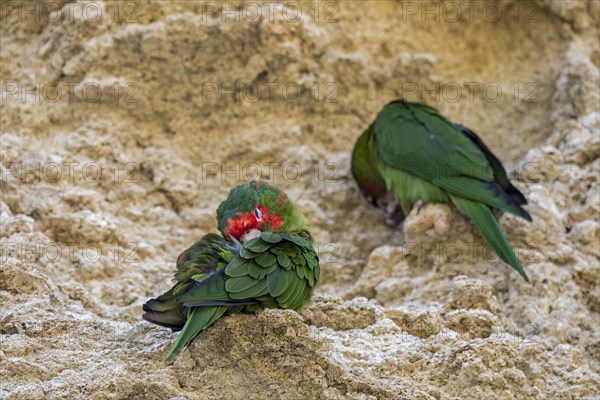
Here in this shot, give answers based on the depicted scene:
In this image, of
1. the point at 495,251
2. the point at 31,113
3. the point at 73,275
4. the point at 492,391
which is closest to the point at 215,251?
the point at 73,275

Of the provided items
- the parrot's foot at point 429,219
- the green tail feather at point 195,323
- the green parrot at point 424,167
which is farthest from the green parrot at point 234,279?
the green parrot at point 424,167

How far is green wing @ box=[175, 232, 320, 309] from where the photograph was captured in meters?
3.18

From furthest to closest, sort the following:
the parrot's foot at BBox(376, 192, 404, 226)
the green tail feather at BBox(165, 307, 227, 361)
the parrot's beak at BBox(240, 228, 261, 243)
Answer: the parrot's foot at BBox(376, 192, 404, 226)
the parrot's beak at BBox(240, 228, 261, 243)
the green tail feather at BBox(165, 307, 227, 361)

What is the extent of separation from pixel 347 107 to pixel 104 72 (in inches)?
57.3

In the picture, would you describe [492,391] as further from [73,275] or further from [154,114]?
[154,114]

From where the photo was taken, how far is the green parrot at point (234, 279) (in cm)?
317

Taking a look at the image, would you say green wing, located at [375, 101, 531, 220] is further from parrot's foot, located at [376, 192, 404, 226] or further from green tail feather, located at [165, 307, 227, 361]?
green tail feather, located at [165, 307, 227, 361]

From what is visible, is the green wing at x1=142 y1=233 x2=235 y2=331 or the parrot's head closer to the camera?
the green wing at x1=142 y1=233 x2=235 y2=331

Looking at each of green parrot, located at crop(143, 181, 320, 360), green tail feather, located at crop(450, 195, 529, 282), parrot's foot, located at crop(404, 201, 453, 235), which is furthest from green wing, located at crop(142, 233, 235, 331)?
green tail feather, located at crop(450, 195, 529, 282)

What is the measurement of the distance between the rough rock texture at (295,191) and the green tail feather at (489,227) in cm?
10

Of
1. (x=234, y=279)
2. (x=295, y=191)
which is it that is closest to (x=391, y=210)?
(x=295, y=191)

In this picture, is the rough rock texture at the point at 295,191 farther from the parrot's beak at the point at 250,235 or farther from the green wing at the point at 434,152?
the parrot's beak at the point at 250,235

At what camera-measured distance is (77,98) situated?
479cm

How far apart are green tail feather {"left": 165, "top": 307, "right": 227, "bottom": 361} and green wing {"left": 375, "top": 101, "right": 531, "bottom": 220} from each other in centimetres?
179
